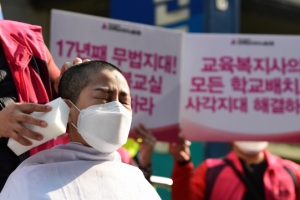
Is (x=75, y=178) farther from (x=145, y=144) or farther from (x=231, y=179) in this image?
(x=231, y=179)

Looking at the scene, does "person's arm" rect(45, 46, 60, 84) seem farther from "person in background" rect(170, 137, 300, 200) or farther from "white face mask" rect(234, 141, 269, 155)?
"white face mask" rect(234, 141, 269, 155)

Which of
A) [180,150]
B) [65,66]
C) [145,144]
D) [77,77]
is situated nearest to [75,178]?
[77,77]

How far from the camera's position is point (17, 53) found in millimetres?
2078

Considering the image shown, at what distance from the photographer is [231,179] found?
3.86m

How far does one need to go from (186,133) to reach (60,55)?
890mm

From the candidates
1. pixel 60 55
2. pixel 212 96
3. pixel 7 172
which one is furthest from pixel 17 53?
pixel 212 96

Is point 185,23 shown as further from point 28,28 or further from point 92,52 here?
point 28,28

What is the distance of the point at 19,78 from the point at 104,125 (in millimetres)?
360

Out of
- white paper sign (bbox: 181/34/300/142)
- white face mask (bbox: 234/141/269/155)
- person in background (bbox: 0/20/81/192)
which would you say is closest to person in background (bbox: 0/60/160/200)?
person in background (bbox: 0/20/81/192)

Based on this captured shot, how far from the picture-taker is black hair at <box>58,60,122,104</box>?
80.3 inches

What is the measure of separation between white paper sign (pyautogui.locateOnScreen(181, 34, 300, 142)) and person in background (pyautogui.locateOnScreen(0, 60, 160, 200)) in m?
1.92

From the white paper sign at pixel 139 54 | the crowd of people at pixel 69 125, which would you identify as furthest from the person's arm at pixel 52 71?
the white paper sign at pixel 139 54

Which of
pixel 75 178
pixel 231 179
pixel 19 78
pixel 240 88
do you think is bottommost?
pixel 231 179

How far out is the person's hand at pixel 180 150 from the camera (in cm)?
384
